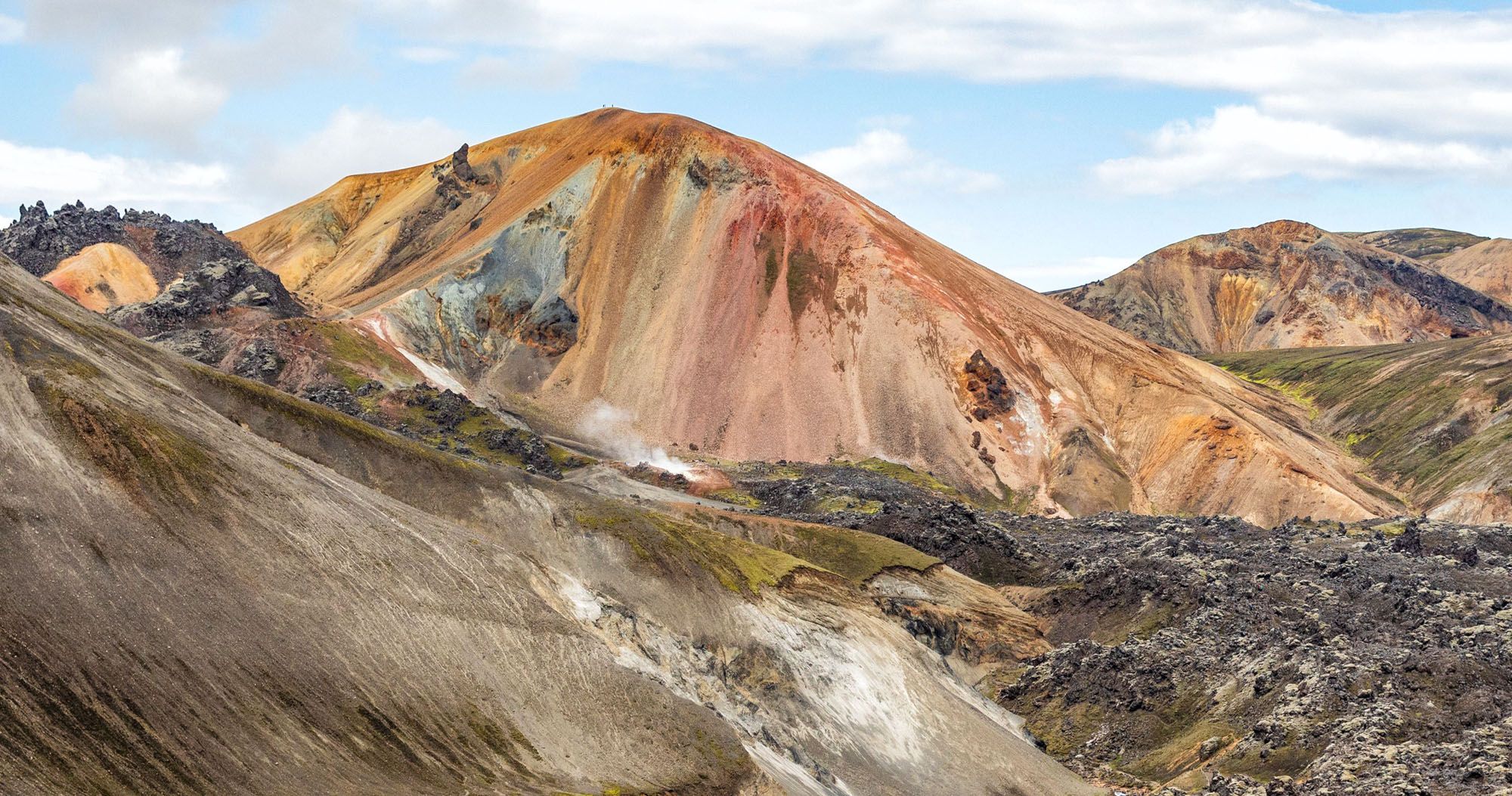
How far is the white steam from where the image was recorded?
108m

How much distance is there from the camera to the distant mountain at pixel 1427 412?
116m

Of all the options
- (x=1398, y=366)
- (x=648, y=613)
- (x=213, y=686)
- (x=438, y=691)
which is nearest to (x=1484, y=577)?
(x=648, y=613)

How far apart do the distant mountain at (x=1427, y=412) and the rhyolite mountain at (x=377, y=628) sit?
2803 inches

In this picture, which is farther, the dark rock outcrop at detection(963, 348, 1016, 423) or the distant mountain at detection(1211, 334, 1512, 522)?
the dark rock outcrop at detection(963, 348, 1016, 423)

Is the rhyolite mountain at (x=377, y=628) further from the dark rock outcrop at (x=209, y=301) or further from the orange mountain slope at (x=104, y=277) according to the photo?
the orange mountain slope at (x=104, y=277)

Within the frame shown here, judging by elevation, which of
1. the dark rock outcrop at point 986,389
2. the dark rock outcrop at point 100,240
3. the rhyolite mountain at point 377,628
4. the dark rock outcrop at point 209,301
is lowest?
the rhyolite mountain at point 377,628

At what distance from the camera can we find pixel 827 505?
90.7 meters

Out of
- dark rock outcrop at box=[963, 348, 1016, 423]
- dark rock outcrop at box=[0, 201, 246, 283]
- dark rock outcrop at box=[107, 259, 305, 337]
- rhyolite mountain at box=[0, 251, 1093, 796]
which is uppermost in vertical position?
dark rock outcrop at box=[0, 201, 246, 283]

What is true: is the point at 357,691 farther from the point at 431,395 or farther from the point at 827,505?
the point at 431,395

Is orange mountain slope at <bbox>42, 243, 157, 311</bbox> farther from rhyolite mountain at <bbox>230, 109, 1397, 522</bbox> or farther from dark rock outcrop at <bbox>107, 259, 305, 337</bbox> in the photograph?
rhyolite mountain at <bbox>230, 109, 1397, 522</bbox>

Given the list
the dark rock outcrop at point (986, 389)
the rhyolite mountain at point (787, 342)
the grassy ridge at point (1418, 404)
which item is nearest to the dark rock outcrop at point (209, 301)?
the rhyolite mountain at point (787, 342)

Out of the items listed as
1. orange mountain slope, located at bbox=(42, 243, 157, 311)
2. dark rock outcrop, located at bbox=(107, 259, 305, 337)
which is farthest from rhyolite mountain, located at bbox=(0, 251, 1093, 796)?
orange mountain slope, located at bbox=(42, 243, 157, 311)

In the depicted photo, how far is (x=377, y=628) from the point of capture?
41.6m

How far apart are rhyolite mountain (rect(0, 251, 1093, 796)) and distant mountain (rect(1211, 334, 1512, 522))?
2803 inches
